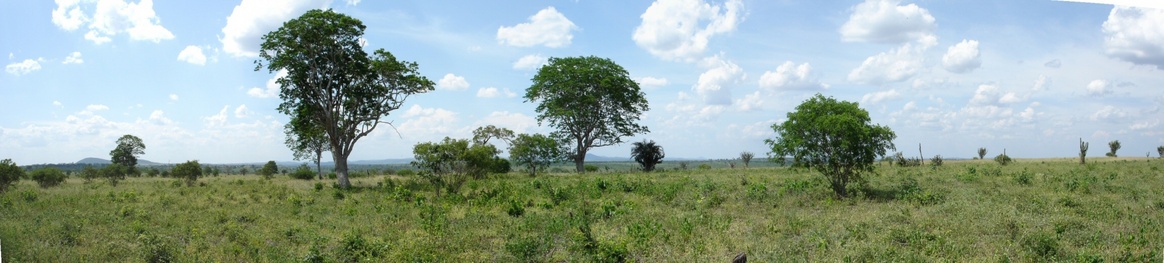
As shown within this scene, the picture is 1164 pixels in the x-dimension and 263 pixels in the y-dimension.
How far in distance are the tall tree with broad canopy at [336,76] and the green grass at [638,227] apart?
31.4 ft

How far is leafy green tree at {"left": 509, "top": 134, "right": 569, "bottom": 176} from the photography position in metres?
42.3

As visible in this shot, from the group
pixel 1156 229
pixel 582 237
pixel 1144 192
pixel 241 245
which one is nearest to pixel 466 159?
pixel 241 245

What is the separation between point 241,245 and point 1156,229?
1765 cm

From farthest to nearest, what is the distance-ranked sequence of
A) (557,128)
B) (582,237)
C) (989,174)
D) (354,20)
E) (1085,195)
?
(557,128)
(354,20)
(989,174)
(1085,195)
(582,237)

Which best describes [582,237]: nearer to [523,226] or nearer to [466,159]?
[523,226]

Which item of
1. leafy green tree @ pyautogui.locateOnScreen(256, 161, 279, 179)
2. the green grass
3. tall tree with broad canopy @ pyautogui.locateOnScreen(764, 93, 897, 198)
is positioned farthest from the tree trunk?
leafy green tree @ pyautogui.locateOnScreen(256, 161, 279, 179)

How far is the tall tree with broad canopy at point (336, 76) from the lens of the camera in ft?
88.7

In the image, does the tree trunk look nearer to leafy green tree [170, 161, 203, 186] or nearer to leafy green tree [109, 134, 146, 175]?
leafy green tree [170, 161, 203, 186]

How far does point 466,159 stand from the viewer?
22672mm

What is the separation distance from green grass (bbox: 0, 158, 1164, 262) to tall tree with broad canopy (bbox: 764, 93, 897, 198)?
93 cm

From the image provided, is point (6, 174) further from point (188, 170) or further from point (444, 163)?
point (444, 163)

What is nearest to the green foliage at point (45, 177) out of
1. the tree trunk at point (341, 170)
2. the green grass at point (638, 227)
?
the green grass at point (638, 227)

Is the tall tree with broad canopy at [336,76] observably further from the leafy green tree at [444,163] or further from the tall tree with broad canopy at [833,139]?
the tall tree with broad canopy at [833,139]

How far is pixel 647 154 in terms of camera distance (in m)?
48.0
